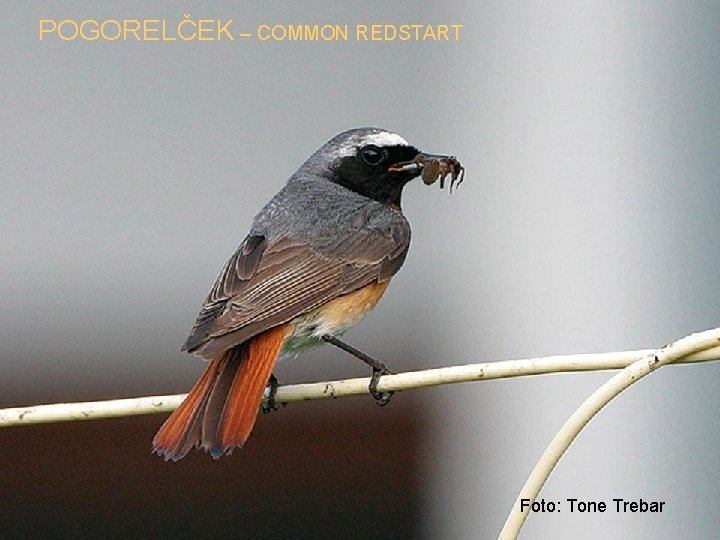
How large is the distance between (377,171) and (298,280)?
0.68 m

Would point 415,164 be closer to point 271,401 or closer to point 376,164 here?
point 376,164

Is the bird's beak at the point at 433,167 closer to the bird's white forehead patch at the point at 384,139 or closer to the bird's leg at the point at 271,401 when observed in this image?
the bird's white forehead patch at the point at 384,139

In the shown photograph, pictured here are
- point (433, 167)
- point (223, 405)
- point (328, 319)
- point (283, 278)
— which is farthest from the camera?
point (433, 167)

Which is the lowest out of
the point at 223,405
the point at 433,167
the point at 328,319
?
the point at 223,405

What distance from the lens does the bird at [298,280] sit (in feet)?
9.52

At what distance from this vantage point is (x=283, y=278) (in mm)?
3346

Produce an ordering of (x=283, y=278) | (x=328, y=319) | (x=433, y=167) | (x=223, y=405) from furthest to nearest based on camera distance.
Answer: (x=433, y=167) < (x=328, y=319) < (x=283, y=278) < (x=223, y=405)

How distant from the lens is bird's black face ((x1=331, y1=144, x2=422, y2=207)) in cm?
395

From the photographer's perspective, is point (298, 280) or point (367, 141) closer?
point (298, 280)

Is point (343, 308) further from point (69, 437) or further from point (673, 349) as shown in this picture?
point (69, 437)

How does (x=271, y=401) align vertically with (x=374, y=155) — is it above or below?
below

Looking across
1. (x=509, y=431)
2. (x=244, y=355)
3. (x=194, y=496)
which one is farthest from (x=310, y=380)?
(x=244, y=355)

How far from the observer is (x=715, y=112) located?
561cm

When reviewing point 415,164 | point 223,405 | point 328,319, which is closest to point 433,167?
point 415,164
